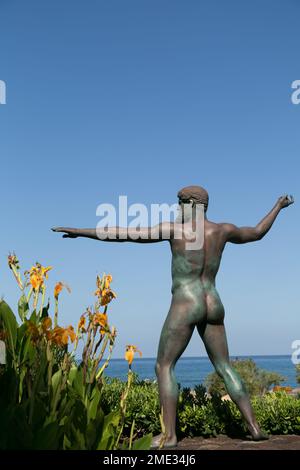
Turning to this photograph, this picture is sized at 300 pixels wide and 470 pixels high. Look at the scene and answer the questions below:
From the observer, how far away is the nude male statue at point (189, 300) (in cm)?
568

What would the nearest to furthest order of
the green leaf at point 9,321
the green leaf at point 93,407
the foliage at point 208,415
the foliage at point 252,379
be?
the green leaf at point 93,407, the green leaf at point 9,321, the foliage at point 208,415, the foliage at point 252,379

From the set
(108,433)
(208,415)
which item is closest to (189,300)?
(208,415)

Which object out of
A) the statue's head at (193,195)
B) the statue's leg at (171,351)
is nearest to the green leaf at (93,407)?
the statue's leg at (171,351)

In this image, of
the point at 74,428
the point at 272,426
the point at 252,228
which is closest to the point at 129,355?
the point at 74,428

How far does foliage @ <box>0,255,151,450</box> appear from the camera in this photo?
128 inches

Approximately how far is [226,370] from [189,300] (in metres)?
0.84

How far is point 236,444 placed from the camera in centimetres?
579

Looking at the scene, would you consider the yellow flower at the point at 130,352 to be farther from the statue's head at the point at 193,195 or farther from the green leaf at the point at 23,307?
the statue's head at the point at 193,195

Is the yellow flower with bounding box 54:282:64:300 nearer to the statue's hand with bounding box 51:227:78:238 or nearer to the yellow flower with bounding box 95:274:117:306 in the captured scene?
the yellow flower with bounding box 95:274:117:306

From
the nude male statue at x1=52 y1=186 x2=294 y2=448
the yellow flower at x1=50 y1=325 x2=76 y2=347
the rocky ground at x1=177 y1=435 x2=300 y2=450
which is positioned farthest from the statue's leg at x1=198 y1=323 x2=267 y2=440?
the yellow flower at x1=50 y1=325 x2=76 y2=347

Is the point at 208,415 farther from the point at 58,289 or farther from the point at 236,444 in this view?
the point at 58,289

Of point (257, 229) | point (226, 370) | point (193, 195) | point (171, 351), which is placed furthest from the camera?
point (257, 229)

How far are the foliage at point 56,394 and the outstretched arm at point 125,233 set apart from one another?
4.93 feet

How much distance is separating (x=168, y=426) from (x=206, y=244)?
6.02 ft
